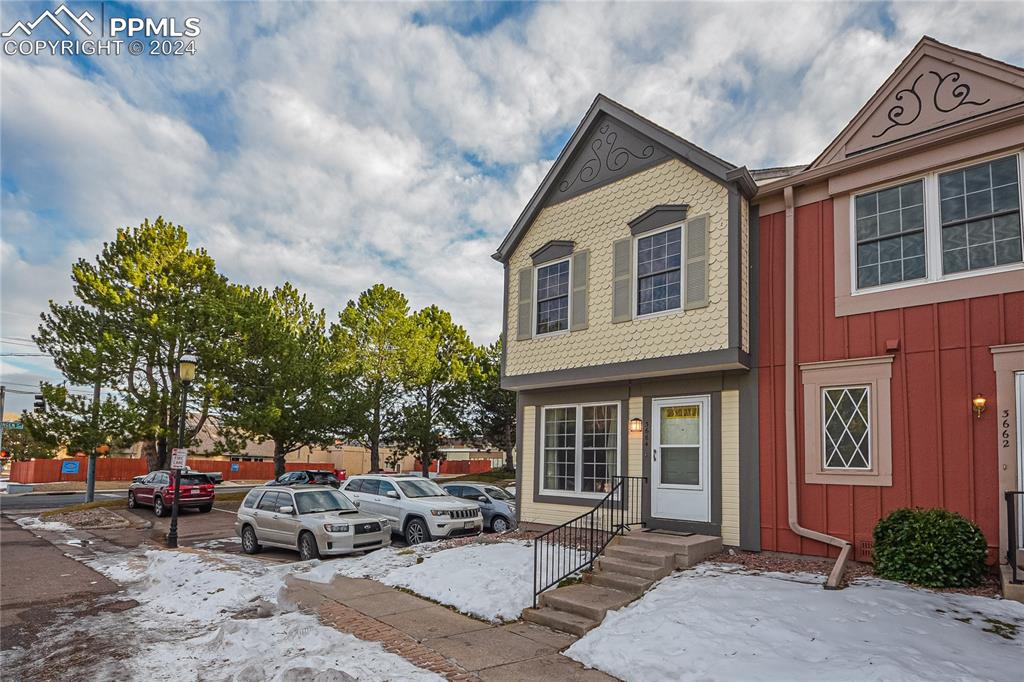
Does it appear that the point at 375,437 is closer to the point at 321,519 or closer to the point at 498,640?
the point at 321,519

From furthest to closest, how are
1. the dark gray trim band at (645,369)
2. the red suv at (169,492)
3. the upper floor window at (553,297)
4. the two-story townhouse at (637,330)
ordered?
the red suv at (169,492) < the upper floor window at (553,297) < the two-story townhouse at (637,330) < the dark gray trim band at (645,369)

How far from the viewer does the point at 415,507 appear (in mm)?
15469

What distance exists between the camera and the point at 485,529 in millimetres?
18359

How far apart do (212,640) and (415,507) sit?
740 cm

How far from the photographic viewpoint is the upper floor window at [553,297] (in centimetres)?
1377

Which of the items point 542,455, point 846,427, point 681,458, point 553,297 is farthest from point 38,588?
point 846,427

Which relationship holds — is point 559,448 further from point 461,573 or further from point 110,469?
point 110,469

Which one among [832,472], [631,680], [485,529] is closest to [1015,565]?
[832,472]

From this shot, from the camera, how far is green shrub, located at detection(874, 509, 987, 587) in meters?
7.91

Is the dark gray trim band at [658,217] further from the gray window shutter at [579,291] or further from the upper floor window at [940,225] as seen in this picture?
the upper floor window at [940,225]

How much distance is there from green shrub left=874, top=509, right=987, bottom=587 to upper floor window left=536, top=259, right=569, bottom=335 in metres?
6.91

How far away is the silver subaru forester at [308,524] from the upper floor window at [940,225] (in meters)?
10.6

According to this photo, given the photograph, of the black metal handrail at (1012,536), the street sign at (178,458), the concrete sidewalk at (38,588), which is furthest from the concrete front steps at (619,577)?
the street sign at (178,458)

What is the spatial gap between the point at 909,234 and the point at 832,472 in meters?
3.66
